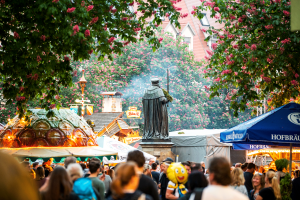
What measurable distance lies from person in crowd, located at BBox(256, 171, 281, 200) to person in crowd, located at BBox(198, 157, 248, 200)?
255 centimetres

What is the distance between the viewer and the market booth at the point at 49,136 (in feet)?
44.8

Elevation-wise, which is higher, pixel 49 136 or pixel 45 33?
pixel 45 33

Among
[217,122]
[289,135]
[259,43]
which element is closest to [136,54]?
[217,122]

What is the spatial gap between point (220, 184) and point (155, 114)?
40.0 ft

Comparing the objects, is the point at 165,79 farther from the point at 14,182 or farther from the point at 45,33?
the point at 14,182

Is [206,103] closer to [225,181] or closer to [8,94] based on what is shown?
[8,94]

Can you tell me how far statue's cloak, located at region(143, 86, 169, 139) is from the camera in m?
15.4

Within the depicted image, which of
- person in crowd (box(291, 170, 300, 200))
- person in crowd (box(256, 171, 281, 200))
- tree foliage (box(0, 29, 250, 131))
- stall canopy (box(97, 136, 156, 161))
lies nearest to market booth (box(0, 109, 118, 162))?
stall canopy (box(97, 136, 156, 161))

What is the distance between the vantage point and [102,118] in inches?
1252

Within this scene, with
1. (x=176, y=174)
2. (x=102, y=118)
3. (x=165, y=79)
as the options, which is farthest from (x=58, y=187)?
(x=165, y=79)

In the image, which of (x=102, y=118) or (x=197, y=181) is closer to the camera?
(x=197, y=181)

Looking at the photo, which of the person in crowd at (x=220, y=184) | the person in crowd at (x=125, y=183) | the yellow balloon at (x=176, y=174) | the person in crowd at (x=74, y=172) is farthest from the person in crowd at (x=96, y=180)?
the person in crowd at (x=220, y=184)

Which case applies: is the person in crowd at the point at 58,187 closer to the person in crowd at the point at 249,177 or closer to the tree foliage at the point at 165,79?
the person in crowd at the point at 249,177

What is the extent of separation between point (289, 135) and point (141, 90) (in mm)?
28765
